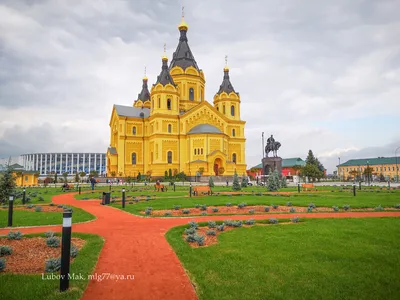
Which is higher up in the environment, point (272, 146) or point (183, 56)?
point (183, 56)

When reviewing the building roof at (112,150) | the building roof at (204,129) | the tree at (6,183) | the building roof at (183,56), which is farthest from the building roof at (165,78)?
the tree at (6,183)

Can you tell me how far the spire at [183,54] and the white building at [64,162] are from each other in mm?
100814

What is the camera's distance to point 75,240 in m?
9.19

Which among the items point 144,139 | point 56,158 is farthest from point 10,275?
point 56,158

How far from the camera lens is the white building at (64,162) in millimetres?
154250

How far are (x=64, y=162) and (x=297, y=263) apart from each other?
164742mm

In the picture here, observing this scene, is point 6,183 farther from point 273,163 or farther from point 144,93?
point 144,93

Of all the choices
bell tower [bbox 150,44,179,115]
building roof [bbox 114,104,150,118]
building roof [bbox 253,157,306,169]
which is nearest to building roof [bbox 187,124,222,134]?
bell tower [bbox 150,44,179,115]

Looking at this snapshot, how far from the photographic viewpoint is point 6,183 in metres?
15.9

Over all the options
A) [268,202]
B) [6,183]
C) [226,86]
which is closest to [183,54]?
[226,86]

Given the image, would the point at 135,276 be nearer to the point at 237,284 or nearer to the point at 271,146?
the point at 237,284

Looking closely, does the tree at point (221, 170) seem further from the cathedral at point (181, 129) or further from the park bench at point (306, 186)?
the park bench at point (306, 186)

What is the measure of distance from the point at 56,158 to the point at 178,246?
16370 cm

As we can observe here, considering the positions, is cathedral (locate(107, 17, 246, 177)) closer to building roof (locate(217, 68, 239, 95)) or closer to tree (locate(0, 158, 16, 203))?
building roof (locate(217, 68, 239, 95))
